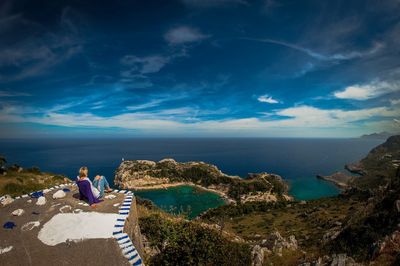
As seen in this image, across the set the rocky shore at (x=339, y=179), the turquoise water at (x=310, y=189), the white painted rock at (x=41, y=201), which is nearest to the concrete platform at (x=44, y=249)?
the white painted rock at (x=41, y=201)

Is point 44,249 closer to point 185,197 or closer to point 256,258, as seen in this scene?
point 256,258

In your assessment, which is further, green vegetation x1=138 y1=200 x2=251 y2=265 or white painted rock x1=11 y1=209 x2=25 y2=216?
white painted rock x1=11 y1=209 x2=25 y2=216

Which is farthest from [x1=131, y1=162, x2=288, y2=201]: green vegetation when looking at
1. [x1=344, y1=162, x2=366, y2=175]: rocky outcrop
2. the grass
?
[x1=344, y1=162, x2=366, y2=175]: rocky outcrop

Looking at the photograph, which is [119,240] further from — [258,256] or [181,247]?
[258,256]

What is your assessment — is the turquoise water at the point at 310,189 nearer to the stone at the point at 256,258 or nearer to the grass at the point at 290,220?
the grass at the point at 290,220

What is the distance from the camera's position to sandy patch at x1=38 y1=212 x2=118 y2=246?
28.4 ft

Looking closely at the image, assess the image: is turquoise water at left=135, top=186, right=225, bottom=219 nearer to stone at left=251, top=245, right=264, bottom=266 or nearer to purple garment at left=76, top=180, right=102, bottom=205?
stone at left=251, top=245, right=264, bottom=266

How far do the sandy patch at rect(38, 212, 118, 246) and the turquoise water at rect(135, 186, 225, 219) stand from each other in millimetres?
89608

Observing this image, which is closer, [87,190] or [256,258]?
[87,190]

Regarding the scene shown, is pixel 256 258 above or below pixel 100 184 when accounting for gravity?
below

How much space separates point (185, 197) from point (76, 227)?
10922 cm

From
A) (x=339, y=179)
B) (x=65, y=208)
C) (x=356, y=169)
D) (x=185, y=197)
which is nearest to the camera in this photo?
(x=65, y=208)

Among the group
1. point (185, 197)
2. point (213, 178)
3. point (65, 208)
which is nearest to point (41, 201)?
point (65, 208)

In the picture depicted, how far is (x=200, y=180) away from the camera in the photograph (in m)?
136
